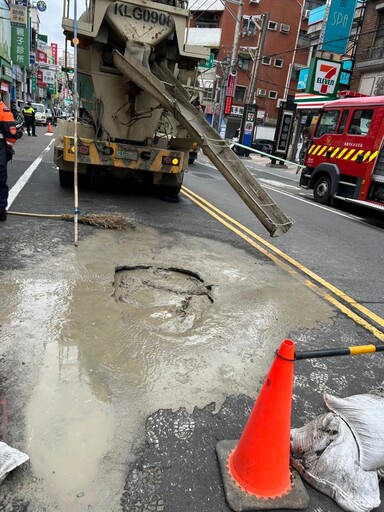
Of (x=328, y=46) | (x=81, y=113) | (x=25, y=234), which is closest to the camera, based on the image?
(x=25, y=234)

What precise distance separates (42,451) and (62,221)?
4.67 meters

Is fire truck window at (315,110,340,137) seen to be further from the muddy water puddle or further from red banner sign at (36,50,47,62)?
red banner sign at (36,50,47,62)

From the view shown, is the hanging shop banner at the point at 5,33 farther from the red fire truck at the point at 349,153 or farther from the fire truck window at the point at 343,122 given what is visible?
the fire truck window at the point at 343,122

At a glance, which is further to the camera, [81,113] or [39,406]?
[81,113]

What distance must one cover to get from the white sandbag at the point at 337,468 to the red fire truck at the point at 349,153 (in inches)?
347

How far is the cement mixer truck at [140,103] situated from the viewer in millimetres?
5555

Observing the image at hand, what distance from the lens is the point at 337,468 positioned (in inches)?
79.9

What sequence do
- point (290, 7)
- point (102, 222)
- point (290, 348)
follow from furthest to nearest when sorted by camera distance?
point (290, 7)
point (102, 222)
point (290, 348)

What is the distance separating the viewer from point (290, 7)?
45.8 m

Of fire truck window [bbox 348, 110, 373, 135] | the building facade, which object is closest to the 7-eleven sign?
the building facade

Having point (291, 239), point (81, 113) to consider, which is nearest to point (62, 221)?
point (81, 113)

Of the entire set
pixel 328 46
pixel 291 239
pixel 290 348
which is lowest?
pixel 291 239

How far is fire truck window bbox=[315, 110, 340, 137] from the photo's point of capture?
1149cm

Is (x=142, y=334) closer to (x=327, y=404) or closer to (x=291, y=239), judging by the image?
(x=327, y=404)
